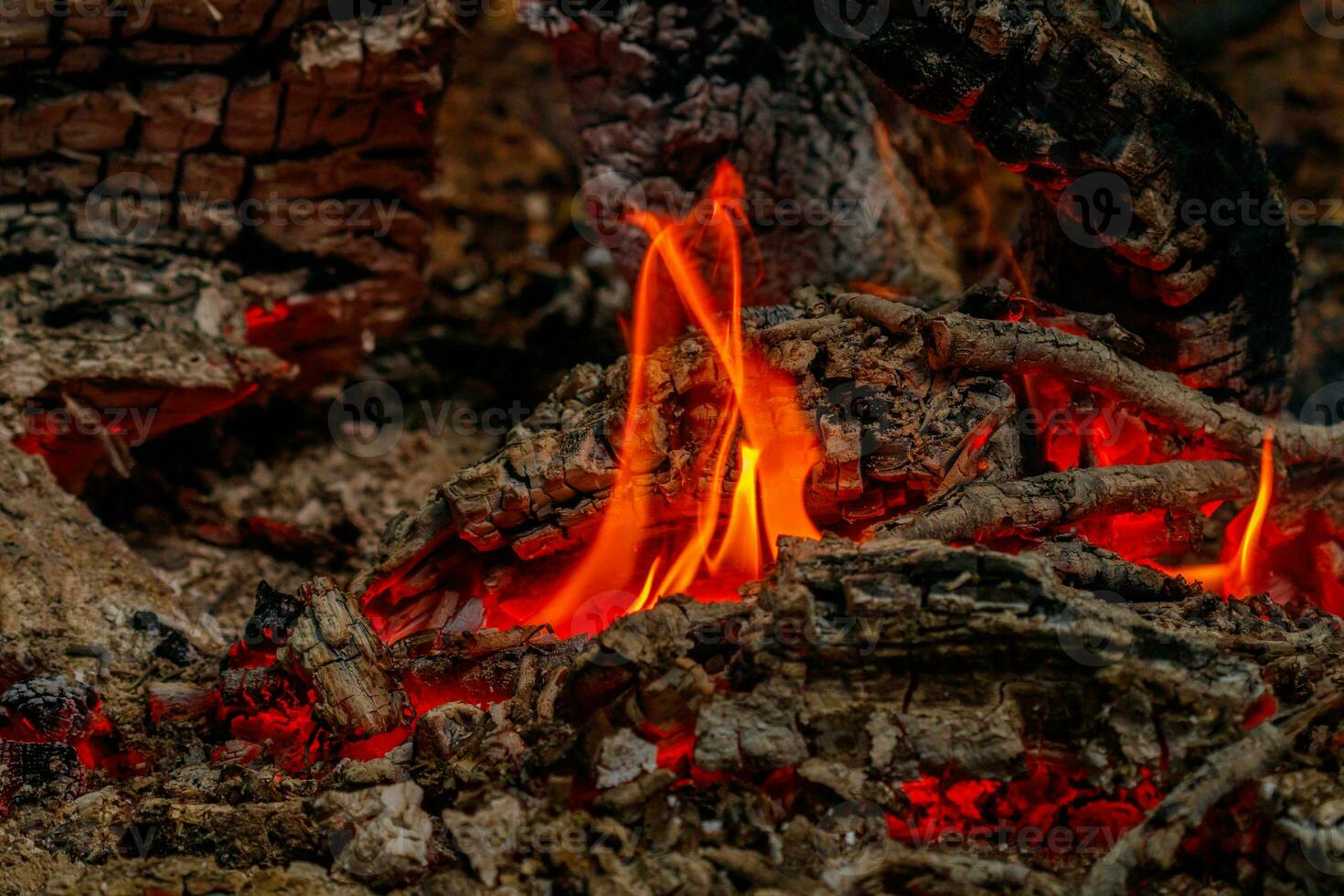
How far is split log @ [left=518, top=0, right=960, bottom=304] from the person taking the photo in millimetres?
4773

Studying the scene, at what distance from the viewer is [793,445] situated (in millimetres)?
3461

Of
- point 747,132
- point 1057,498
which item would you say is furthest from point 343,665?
point 747,132

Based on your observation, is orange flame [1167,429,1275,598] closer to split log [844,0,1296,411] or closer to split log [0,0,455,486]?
split log [844,0,1296,411]

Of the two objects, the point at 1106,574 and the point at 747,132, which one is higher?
the point at 747,132

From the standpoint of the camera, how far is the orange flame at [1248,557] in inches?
149

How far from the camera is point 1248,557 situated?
3852 mm

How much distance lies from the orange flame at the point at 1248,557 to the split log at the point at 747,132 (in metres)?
1.64

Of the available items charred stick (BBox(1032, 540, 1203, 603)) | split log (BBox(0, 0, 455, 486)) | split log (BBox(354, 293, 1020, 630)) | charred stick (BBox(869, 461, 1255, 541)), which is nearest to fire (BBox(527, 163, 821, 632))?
split log (BBox(354, 293, 1020, 630))

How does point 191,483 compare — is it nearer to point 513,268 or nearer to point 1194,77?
point 513,268

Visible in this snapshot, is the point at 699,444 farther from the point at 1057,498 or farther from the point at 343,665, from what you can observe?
the point at 343,665

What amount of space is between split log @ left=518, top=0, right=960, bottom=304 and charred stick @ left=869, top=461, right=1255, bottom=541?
1691 mm

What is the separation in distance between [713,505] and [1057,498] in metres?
1.03

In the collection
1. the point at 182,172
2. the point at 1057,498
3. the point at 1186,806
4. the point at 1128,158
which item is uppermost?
the point at 1128,158

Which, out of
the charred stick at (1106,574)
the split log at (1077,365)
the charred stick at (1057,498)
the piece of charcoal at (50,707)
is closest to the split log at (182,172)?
the piece of charcoal at (50,707)
